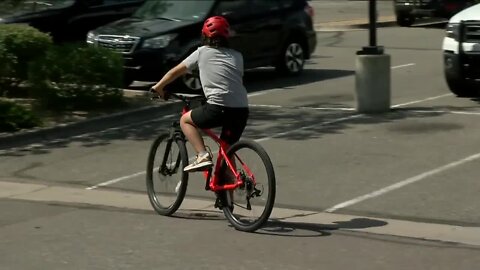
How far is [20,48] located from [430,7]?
14.8 m

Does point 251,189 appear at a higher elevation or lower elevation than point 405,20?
higher

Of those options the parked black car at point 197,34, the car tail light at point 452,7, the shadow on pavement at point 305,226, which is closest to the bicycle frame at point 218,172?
the shadow on pavement at point 305,226

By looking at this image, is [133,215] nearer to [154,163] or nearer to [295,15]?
[154,163]

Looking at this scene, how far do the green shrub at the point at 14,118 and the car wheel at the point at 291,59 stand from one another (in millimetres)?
6064

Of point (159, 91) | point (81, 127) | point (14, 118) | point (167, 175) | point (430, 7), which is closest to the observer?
point (159, 91)

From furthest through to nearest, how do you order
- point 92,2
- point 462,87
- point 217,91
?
point 92,2 < point 462,87 < point 217,91

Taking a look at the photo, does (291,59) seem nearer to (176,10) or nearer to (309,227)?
(176,10)

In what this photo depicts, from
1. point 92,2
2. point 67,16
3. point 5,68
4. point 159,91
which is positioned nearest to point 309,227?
point 159,91

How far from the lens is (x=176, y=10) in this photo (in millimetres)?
18016

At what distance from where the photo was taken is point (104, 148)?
1311 centimetres

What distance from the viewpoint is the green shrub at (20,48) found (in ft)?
52.8

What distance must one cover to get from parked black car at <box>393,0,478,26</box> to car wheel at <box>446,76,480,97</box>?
40.1 feet

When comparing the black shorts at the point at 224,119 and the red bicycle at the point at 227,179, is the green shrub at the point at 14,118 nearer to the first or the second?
the red bicycle at the point at 227,179

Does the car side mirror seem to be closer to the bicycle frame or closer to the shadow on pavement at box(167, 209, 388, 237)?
the shadow on pavement at box(167, 209, 388, 237)
